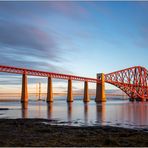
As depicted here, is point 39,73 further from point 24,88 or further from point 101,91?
point 101,91

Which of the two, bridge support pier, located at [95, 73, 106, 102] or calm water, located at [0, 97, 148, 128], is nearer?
calm water, located at [0, 97, 148, 128]

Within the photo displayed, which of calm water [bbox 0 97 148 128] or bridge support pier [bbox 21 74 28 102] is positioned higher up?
bridge support pier [bbox 21 74 28 102]

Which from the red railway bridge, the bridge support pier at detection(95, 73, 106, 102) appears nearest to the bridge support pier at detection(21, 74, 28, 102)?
the red railway bridge

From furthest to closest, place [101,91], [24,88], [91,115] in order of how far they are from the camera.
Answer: [101,91]
[24,88]
[91,115]

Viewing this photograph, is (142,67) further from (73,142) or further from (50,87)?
(73,142)

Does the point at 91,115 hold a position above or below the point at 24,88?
below

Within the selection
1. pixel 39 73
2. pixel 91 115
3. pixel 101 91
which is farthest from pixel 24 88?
pixel 91 115

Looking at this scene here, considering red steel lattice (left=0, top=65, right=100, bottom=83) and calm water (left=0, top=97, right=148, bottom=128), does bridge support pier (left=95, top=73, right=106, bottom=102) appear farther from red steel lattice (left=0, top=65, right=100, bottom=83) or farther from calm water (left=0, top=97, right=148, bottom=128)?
calm water (left=0, top=97, right=148, bottom=128)

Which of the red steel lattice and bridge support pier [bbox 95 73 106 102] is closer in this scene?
the red steel lattice

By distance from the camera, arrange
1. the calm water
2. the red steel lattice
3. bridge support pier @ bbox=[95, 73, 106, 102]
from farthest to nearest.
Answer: bridge support pier @ bbox=[95, 73, 106, 102]
the red steel lattice
the calm water

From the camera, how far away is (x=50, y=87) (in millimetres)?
111750

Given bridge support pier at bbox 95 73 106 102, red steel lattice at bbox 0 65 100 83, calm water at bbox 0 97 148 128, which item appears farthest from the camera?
bridge support pier at bbox 95 73 106 102

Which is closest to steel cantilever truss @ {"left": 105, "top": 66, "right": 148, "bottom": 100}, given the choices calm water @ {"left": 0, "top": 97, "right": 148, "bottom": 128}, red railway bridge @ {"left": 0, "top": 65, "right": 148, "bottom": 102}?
red railway bridge @ {"left": 0, "top": 65, "right": 148, "bottom": 102}

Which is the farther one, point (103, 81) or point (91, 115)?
point (103, 81)
